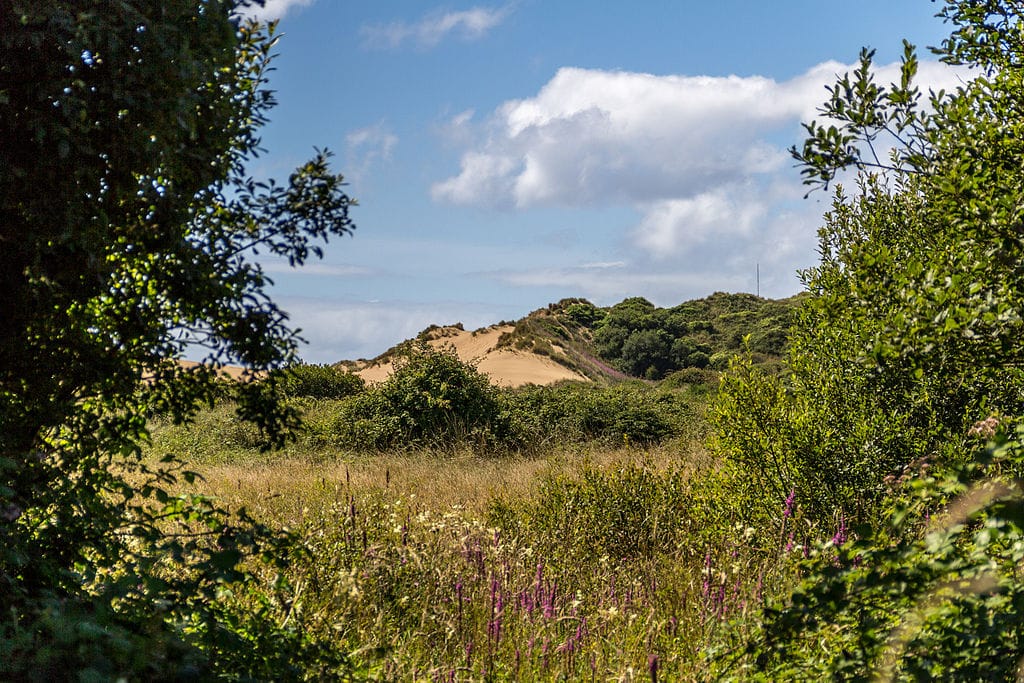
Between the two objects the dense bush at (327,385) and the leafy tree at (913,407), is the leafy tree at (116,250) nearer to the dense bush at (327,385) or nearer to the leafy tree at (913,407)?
the leafy tree at (913,407)

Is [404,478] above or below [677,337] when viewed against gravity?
below

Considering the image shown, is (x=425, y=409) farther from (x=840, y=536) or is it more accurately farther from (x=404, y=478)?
(x=840, y=536)

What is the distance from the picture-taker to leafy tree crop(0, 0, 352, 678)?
4.27m

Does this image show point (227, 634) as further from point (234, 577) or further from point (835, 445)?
point (835, 445)

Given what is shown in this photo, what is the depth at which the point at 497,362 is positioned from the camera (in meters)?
31.3

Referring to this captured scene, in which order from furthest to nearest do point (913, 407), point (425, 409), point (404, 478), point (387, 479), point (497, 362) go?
point (497, 362) → point (425, 409) → point (404, 478) → point (913, 407) → point (387, 479)

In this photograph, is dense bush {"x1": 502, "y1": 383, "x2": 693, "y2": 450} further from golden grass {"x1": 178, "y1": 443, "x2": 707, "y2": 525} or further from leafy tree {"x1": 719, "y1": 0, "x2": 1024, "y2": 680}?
leafy tree {"x1": 719, "y1": 0, "x2": 1024, "y2": 680}

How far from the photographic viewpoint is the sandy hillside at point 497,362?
29234 millimetres

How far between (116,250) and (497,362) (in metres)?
26.6

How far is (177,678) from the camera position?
2715 mm

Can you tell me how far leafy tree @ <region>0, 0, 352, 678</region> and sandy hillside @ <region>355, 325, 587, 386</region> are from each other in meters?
22.4

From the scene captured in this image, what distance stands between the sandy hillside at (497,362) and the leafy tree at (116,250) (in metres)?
22.4

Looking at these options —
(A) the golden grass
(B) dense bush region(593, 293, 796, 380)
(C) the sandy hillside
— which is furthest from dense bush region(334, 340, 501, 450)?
(B) dense bush region(593, 293, 796, 380)

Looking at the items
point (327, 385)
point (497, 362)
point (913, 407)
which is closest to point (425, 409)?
point (327, 385)
